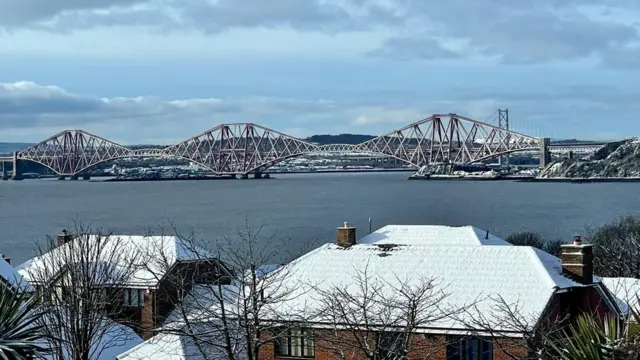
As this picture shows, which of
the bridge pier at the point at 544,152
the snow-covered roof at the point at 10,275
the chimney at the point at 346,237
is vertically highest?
the bridge pier at the point at 544,152

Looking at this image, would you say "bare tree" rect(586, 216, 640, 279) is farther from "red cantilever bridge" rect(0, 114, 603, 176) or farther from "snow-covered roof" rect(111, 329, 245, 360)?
"red cantilever bridge" rect(0, 114, 603, 176)

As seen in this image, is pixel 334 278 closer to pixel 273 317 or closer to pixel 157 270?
pixel 273 317

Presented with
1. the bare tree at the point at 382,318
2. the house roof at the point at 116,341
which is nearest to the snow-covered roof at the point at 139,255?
the house roof at the point at 116,341

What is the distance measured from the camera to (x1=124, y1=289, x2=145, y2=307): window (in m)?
21.6

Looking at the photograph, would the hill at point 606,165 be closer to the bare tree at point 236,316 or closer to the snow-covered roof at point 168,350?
the bare tree at point 236,316

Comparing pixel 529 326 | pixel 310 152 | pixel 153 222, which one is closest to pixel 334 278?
pixel 529 326

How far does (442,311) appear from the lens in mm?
14930

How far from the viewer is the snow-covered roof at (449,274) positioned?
1562cm

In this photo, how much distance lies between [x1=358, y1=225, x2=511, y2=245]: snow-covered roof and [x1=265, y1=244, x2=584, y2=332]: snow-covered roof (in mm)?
4314

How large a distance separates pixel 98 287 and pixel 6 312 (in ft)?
21.8

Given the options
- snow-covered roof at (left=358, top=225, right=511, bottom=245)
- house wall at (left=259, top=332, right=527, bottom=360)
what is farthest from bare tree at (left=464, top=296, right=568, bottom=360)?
snow-covered roof at (left=358, top=225, right=511, bottom=245)

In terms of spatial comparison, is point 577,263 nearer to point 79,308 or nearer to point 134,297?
point 79,308

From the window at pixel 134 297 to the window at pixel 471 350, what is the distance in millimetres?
8944

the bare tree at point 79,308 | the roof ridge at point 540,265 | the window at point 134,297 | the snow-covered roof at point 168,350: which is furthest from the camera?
the window at point 134,297
